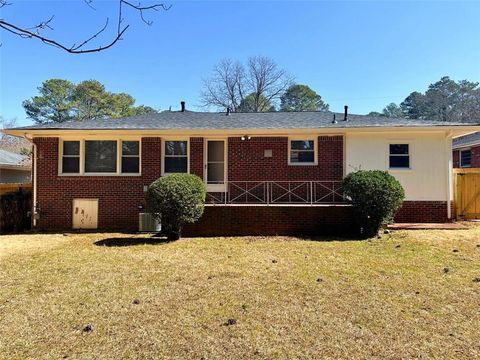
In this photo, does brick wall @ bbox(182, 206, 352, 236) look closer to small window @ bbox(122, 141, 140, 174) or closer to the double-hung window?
small window @ bbox(122, 141, 140, 174)

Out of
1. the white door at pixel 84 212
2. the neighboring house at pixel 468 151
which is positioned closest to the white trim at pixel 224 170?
the white door at pixel 84 212

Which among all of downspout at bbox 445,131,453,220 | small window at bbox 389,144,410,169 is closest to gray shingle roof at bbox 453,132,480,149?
downspout at bbox 445,131,453,220

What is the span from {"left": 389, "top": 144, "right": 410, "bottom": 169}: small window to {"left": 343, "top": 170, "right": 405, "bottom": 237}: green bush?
2368 mm

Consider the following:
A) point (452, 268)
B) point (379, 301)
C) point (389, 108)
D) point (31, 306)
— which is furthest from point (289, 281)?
point (389, 108)

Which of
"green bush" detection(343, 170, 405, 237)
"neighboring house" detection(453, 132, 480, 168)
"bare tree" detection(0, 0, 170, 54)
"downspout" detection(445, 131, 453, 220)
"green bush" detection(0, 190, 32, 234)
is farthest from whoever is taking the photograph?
"neighboring house" detection(453, 132, 480, 168)

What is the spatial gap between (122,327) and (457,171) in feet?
38.7

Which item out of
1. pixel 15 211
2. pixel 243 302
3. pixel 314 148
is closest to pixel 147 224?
pixel 15 211

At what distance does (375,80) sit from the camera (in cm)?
1930

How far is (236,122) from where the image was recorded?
1197 cm

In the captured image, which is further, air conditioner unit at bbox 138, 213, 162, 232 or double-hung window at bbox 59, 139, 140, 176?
double-hung window at bbox 59, 139, 140, 176

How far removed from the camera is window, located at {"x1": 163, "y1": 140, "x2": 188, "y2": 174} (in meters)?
11.3

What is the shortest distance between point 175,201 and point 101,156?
4301 mm

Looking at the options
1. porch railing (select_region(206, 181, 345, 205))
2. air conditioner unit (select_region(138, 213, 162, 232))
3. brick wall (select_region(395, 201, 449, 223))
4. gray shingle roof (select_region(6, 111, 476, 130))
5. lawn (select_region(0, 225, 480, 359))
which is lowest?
lawn (select_region(0, 225, 480, 359))

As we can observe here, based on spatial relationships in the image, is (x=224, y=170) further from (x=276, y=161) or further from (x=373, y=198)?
(x=373, y=198)
